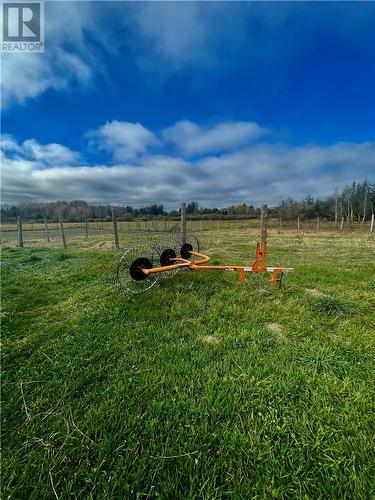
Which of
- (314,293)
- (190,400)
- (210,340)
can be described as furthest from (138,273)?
(314,293)

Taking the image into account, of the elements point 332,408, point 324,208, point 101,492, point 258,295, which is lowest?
point 101,492

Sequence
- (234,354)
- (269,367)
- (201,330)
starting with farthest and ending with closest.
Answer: (201,330), (234,354), (269,367)

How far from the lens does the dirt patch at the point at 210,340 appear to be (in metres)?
3.27

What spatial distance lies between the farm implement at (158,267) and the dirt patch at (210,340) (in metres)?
1.86

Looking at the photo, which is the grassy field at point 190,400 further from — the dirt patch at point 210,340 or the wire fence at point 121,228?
the wire fence at point 121,228

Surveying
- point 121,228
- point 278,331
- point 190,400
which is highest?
point 121,228

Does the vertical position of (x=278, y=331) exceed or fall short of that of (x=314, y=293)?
it falls short

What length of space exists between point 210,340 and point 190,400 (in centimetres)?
117

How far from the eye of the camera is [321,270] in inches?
272

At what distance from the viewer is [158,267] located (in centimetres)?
542

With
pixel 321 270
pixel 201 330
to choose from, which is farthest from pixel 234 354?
pixel 321 270

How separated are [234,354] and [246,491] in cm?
145

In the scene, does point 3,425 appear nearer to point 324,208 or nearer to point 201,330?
point 201,330

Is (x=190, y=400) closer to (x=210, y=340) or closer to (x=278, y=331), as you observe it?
(x=210, y=340)
